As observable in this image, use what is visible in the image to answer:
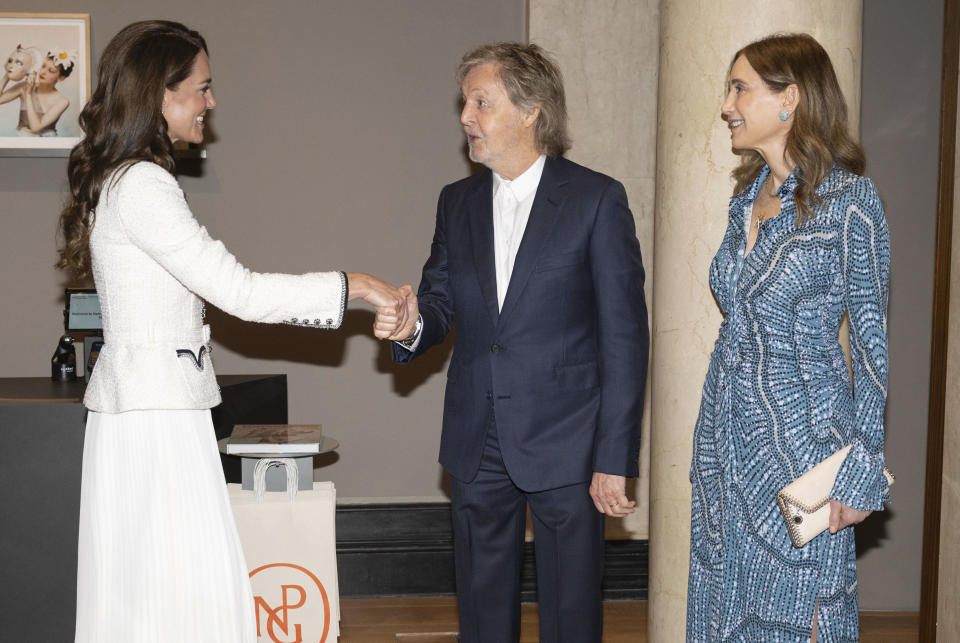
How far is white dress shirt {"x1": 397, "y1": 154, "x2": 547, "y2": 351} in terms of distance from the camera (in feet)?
8.43

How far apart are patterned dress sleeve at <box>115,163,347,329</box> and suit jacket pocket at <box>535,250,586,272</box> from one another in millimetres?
613

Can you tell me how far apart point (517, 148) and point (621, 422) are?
81 cm

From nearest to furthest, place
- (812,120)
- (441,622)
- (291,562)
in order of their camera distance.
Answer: (812,120), (291,562), (441,622)

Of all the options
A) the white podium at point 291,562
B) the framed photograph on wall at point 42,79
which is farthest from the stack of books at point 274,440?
the framed photograph on wall at point 42,79

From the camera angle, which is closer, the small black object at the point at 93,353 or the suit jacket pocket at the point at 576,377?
the suit jacket pocket at the point at 576,377

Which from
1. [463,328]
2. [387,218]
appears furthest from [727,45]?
[387,218]

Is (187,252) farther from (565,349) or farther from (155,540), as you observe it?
(565,349)

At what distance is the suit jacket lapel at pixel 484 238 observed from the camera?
2525mm

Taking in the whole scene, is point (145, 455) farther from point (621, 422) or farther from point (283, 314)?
point (621, 422)

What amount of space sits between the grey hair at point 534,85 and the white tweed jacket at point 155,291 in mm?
890

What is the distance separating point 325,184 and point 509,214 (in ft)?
6.36

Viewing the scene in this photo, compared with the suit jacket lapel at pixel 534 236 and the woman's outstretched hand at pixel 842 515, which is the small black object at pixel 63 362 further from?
the woman's outstretched hand at pixel 842 515

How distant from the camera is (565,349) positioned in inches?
97.4

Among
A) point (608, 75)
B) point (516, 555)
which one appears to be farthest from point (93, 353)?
point (608, 75)
